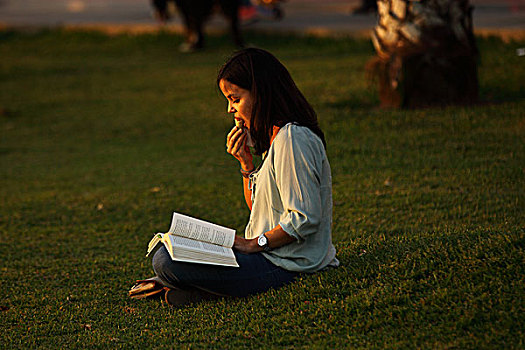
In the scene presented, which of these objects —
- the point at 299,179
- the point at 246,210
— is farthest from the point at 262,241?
the point at 246,210

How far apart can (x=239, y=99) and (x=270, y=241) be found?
30.7 inches

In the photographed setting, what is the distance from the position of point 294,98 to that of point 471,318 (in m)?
1.43

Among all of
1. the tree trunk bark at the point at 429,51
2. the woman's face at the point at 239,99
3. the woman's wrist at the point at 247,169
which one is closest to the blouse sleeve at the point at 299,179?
the woman's face at the point at 239,99

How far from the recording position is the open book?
3.77m

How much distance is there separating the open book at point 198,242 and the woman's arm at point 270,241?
6 centimetres

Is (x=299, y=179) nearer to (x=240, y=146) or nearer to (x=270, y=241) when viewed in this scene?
(x=270, y=241)

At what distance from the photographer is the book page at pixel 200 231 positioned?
12.6 ft

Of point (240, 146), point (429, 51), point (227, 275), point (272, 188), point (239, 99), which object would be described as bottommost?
point (227, 275)

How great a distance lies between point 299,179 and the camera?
3.74m

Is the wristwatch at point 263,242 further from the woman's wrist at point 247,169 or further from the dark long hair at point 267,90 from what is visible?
the dark long hair at point 267,90

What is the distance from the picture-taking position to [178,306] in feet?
13.7

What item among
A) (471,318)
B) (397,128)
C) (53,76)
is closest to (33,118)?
(53,76)

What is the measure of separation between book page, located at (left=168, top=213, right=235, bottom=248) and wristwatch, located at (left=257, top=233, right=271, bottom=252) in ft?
0.47

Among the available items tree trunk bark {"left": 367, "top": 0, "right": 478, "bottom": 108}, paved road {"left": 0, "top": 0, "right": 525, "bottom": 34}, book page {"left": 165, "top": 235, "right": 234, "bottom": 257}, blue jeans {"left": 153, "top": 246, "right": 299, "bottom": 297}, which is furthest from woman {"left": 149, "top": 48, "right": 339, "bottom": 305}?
paved road {"left": 0, "top": 0, "right": 525, "bottom": 34}
